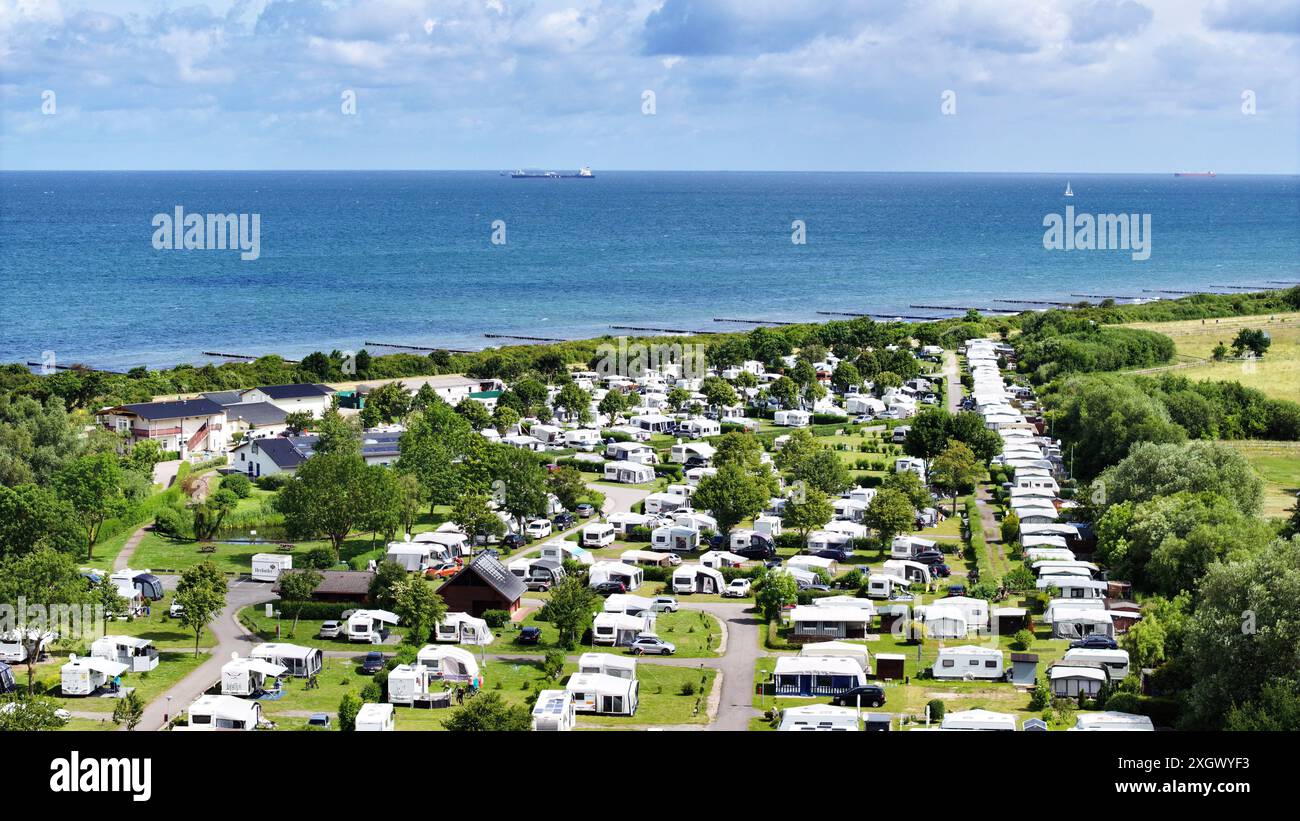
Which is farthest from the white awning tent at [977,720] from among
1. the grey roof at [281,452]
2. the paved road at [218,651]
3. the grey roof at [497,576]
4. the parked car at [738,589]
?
the grey roof at [281,452]

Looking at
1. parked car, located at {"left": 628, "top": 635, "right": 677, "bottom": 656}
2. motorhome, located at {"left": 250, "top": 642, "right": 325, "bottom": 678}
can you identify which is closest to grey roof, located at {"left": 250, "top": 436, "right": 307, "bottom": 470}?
motorhome, located at {"left": 250, "top": 642, "right": 325, "bottom": 678}

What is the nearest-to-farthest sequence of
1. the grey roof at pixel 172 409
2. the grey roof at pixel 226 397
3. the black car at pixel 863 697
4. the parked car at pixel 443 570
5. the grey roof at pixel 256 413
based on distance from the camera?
1. the black car at pixel 863 697
2. the parked car at pixel 443 570
3. the grey roof at pixel 172 409
4. the grey roof at pixel 256 413
5. the grey roof at pixel 226 397

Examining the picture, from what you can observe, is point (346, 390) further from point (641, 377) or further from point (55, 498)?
point (55, 498)

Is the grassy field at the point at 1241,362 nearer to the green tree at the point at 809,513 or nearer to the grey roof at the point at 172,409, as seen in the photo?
the green tree at the point at 809,513

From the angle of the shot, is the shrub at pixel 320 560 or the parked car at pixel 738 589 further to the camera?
the shrub at pixel 320 560

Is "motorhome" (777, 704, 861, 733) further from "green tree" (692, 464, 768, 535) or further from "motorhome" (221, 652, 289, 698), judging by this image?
"green tree" (692, 464, 768, 535)

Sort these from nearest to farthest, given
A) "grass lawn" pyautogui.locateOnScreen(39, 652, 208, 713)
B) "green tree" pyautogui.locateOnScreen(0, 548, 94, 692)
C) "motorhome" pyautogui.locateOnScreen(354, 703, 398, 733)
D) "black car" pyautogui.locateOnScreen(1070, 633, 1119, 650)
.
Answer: "motorhome" pyautogui.locateOnScreen(354, 703, 398, 733)
"grass lawn" pyautogui.locateOnScreen(39, 652, 208, 713)
"black car" pyautogui.locateOnScreen(1070, 633, 1119, 650)
"green tree" pyautogui.locateOnScreen(0, 548, 94, 692)
